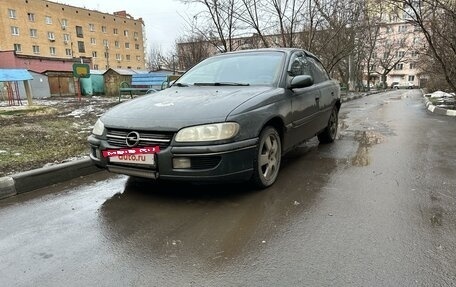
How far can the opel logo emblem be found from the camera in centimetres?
348

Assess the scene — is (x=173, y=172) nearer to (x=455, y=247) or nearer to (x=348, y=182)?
(x=348, y=182)

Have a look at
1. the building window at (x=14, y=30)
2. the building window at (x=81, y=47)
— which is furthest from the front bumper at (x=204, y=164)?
the building window at (x=81, y=47)

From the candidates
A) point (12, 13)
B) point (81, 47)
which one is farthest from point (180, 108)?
point (81, 47)

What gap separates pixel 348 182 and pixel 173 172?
2070 millimetres

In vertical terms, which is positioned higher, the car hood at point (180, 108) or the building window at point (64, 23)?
the building window at point (64, 23)

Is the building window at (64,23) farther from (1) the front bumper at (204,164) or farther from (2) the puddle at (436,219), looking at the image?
(2) the puddle at (436,219)

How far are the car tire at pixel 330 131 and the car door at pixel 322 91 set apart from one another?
0.99 ft

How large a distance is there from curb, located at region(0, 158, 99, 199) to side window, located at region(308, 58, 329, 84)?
354 centimetres

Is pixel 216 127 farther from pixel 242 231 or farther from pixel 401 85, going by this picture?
pixel 401 85

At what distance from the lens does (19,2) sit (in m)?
49.0

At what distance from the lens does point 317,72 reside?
583 centimetres

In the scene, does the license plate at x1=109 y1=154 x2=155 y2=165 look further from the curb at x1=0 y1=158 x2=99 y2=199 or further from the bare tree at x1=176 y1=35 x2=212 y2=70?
the bare tree at x1=176 y1=35 x2=212 y2=70

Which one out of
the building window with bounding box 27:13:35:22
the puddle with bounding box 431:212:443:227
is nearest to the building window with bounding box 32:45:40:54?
the building window with bounding box 27:13:35:22

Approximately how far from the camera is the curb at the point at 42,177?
4011 mm
